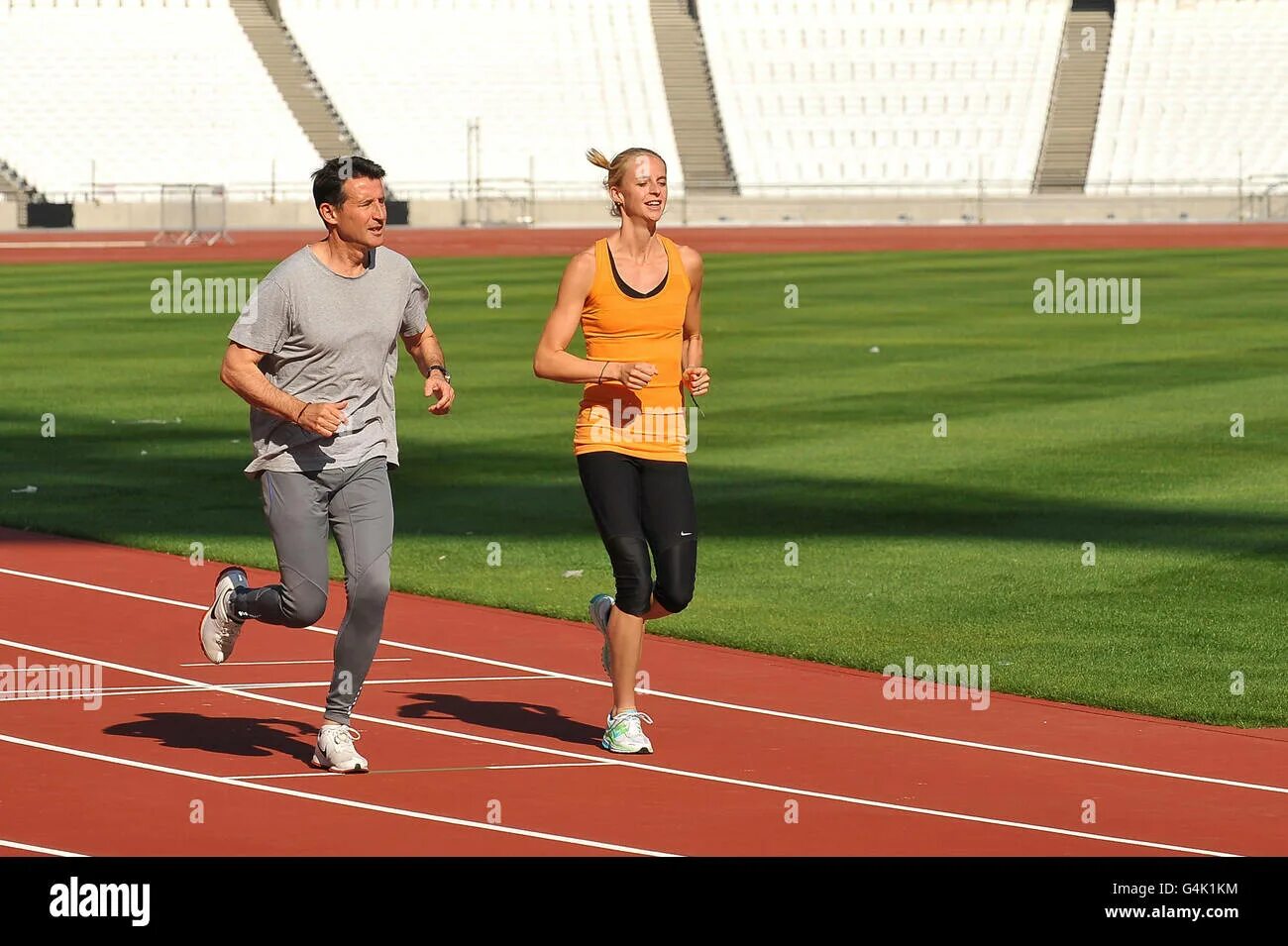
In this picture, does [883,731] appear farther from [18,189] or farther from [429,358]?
[18,189]

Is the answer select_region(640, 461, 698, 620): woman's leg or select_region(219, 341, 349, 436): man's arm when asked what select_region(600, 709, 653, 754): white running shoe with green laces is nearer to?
select_region(640, 461, 698, 620): woman's leg

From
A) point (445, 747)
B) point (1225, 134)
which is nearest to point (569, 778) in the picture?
point (445, 747)

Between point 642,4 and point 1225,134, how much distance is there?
68.4ft

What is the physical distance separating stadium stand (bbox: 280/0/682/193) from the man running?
61.2 meters

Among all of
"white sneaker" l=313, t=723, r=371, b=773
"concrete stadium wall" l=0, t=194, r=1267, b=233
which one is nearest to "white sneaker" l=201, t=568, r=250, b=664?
"white sneaker" l=313, t=723, r=371, b=773

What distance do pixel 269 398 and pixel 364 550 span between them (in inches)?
27.9

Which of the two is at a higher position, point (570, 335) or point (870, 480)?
point (570, 335)

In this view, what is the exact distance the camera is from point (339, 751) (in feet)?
28.0

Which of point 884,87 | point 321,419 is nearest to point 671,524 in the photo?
point 321,419

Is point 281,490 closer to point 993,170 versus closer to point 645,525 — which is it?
point 645,525

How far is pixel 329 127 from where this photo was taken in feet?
230

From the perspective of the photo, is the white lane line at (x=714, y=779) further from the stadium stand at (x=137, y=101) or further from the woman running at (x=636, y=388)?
the stadium stand at (x=137, y=101)

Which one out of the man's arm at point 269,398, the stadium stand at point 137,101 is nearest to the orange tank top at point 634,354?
the man's arm at point 269,398

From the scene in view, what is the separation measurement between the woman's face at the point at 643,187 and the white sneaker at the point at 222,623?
7.17 feet
